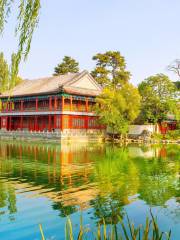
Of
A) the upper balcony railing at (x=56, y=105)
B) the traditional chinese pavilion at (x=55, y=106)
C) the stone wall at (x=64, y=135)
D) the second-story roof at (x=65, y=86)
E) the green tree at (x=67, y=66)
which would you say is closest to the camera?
the stone wall at (x=64, y=135)

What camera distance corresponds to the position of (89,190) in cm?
1291

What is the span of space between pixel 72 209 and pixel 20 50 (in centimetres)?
562

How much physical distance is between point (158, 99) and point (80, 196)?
114 ft

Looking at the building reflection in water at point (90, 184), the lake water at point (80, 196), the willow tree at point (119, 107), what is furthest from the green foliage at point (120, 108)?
the lake water at point (80, 196)

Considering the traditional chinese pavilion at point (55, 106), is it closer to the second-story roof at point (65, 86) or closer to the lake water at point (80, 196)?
the second-story roof at point (65, 86)

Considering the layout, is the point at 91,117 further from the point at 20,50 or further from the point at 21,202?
the point at 20,50


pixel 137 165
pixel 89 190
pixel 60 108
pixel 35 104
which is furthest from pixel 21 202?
pixel 35 104

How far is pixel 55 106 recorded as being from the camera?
148 ft

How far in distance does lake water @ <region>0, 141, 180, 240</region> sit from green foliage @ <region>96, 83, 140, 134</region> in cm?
2310

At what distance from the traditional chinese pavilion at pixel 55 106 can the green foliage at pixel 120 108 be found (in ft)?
11.9

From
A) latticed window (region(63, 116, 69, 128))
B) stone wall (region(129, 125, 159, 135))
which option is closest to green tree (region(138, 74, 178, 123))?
stone wall (region(129, 125, 159, 135))

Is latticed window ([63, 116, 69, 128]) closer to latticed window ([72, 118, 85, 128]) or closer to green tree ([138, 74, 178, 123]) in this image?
latticed window ([72, 118, 85, 128])

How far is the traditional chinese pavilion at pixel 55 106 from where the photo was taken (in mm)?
44938

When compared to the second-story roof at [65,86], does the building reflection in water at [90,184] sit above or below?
below
